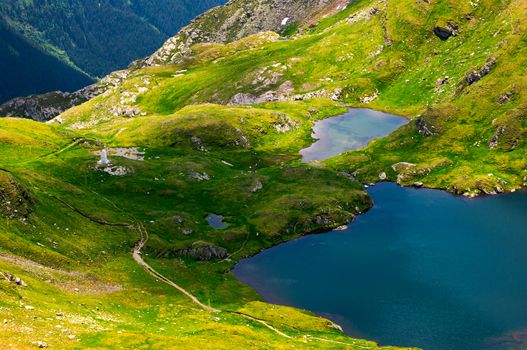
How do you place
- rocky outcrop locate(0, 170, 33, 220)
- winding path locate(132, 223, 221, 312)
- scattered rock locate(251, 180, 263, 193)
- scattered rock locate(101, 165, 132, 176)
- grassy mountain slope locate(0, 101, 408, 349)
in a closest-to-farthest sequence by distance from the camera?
grassy mountain slope locate(0, 101, 408, 349), rocky outcrop locate(0, 170, 33, 220), winding path locate(132, 223, 221, 312), scattered rock locate(101, 165, 132, 176), scattered rock locate(251, 180, 263, 193)

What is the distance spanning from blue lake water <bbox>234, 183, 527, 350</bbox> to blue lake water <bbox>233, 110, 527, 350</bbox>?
0.23 m

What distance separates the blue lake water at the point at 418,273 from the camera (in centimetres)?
10294

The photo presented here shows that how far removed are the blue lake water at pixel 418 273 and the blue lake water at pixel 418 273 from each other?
9.2 inches

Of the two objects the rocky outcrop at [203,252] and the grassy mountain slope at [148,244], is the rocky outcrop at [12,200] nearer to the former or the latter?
the grassy mountain slope at [148,244]

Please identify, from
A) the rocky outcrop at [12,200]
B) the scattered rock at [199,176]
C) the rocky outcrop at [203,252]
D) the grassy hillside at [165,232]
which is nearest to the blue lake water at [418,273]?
the rocky outcrop at [203,252]

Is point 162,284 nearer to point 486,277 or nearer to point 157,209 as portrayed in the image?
point 157,209

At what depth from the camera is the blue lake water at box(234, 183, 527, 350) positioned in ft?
338

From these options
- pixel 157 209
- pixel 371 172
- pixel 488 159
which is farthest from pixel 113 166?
pixel 488 159

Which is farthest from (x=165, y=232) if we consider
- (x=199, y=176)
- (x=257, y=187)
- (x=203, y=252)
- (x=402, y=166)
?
(x=402, y=166)

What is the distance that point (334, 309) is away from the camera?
11388 centimetres

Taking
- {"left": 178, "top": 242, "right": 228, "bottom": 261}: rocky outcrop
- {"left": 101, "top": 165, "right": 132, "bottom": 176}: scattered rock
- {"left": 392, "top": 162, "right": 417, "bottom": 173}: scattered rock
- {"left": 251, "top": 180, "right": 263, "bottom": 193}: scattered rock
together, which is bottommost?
{"left": 178, "top": 242, "right": 228, "bottom": 261}: rocky outcrop

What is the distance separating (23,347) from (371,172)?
6362 inches

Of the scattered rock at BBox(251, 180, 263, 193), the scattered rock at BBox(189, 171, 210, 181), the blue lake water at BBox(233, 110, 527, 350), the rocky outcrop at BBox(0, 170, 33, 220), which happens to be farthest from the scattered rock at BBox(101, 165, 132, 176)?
the rocky outcrop at BBox(0, 170, 33, 220)

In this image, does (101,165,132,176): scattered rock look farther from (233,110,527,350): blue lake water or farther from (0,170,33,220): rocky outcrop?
(0,170,33,220): rocky outcrop
